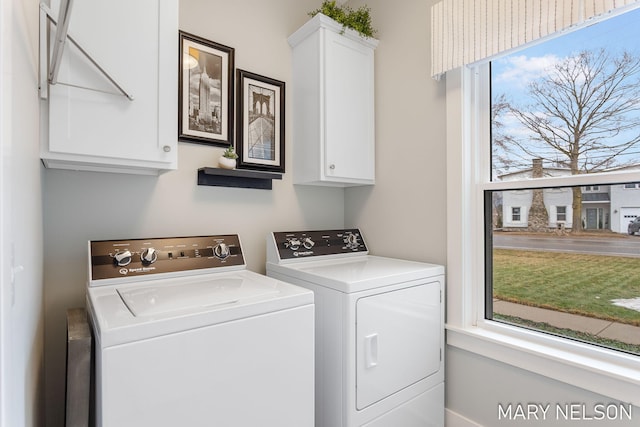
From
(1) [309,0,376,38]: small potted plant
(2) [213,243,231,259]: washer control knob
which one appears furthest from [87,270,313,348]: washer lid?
(1) [309,0,376,38]: small potted plant

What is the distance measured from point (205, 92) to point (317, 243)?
3.59 feet

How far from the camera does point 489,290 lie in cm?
181

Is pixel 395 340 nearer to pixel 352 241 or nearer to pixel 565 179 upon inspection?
pixel 352 241

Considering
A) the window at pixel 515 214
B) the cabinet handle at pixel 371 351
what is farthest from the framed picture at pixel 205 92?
the window at pixel 515 214

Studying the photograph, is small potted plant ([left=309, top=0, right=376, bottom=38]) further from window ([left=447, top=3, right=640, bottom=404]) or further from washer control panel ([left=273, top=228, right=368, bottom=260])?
washer control panel ([left=273, top=228, right=368, bottom=260])

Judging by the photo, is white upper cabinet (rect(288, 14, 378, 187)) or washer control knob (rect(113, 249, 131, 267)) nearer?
washer control knob (rect(113, 249, 131, 267))

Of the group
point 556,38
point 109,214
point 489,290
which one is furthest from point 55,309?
point 556,38

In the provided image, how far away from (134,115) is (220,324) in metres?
0.92

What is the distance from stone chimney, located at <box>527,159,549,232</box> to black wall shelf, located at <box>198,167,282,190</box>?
4.46 ft

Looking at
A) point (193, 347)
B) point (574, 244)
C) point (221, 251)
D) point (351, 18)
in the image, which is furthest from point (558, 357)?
point (351, 18)

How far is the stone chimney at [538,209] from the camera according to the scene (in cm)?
164

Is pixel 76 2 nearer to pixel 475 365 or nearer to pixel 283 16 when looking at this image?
pixel 283 16

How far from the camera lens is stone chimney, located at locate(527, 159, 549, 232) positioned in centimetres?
164

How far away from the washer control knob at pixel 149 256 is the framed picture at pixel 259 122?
2.40ft
